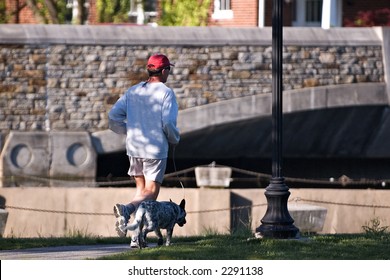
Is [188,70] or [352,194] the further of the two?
[188,70]

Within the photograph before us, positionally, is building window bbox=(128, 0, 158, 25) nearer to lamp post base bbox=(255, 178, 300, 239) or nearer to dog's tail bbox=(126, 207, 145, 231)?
lamp post base bbox=(255, 178, 300, 239)

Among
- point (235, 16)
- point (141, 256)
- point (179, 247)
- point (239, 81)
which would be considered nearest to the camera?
point (141, 256)

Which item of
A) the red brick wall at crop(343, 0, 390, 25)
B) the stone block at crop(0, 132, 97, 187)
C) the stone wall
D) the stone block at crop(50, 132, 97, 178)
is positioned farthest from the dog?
the red brick wall at crop(343, 0, 390, 25)

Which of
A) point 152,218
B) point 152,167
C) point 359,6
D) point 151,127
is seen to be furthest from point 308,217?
point 359,6

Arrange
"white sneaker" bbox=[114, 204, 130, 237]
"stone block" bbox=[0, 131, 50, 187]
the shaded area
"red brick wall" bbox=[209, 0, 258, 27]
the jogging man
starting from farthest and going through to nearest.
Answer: "red brick wall" bbox=[209, 0, 258, 27]
the shaded area
"stone block" bbox=[0, 131, 50, 187]
the jogging man
"white sneaker" bbox=[114, 204, 130, 237]

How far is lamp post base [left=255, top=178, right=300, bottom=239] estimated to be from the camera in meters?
12.5

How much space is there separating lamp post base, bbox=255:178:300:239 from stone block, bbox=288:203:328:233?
4703mm

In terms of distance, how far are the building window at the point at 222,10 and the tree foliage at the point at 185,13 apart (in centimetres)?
246

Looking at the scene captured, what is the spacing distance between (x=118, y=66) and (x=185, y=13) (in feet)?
13.8

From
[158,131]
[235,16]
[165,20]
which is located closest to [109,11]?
[165,20]

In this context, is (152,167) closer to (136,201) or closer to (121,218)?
(136,201)
